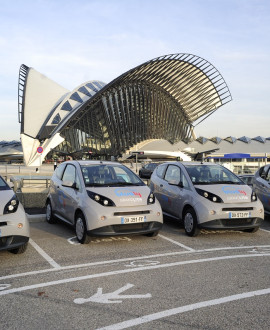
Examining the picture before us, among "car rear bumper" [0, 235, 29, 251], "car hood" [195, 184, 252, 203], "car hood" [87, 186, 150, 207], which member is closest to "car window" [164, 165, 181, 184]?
"car hood" [195, 184, 252, 203]

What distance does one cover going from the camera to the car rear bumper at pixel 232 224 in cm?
713

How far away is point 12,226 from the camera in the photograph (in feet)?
18.1

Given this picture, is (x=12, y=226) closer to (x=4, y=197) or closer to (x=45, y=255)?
(x=4, y=197)

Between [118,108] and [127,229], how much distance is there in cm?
5812

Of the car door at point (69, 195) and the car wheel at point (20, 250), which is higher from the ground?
the car door at point (69, 195)

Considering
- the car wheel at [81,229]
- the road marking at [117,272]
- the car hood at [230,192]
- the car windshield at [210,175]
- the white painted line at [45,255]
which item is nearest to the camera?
Result: the road marking at [117,272]

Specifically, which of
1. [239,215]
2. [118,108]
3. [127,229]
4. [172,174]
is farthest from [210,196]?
[118,108]

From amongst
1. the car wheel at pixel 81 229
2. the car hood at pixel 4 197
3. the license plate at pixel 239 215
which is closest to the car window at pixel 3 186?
the car hood at pixel 4 197

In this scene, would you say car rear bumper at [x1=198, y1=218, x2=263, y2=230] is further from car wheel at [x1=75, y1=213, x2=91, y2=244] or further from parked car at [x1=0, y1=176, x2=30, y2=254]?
parked car at [x1=0, y1=176, x2=30, y2=254]

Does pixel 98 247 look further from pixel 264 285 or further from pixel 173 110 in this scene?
pixel 173 110

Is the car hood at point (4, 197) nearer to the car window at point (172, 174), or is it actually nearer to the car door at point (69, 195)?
the car door at point (69, 195)

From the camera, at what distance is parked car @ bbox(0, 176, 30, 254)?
→ 5.47m

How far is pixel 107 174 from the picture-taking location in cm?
778

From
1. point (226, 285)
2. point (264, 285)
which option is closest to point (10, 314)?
point (226, 285)
